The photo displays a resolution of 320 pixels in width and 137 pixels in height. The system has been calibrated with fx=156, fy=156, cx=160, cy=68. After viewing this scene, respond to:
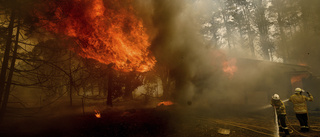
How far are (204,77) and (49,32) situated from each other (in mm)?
12831

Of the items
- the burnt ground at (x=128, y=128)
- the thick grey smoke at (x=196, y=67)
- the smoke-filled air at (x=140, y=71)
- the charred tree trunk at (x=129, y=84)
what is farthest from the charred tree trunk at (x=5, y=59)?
the charred tree trunk at (x=129, y=84)

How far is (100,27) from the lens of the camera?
10.2m

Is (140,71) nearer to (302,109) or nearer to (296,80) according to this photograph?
(302,109)

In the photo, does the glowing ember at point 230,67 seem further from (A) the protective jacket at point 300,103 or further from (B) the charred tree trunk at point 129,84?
(B) the charred tree trunk at point 129,84

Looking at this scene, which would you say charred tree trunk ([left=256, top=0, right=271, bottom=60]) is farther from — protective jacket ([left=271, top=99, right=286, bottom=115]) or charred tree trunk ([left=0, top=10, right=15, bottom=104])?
charred tree trunk ([left=0, top=10, right=15, bottom=104])

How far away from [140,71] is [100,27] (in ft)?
19.5

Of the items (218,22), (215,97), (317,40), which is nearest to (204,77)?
(215,97)

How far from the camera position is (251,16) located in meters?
33.6

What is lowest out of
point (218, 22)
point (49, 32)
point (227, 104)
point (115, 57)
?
point (227, 104)

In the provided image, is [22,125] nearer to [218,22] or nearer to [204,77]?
[204,77]

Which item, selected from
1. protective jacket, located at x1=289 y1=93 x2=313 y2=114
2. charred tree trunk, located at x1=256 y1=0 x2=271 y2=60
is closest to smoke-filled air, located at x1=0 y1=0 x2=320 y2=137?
protective jacket, located at x1=289 y1=93 x2=313 y2=114

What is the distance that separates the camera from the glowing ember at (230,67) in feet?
53.6

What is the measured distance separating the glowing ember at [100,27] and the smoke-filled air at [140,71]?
2.4 inches

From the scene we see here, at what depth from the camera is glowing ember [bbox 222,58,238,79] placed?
643 inches
